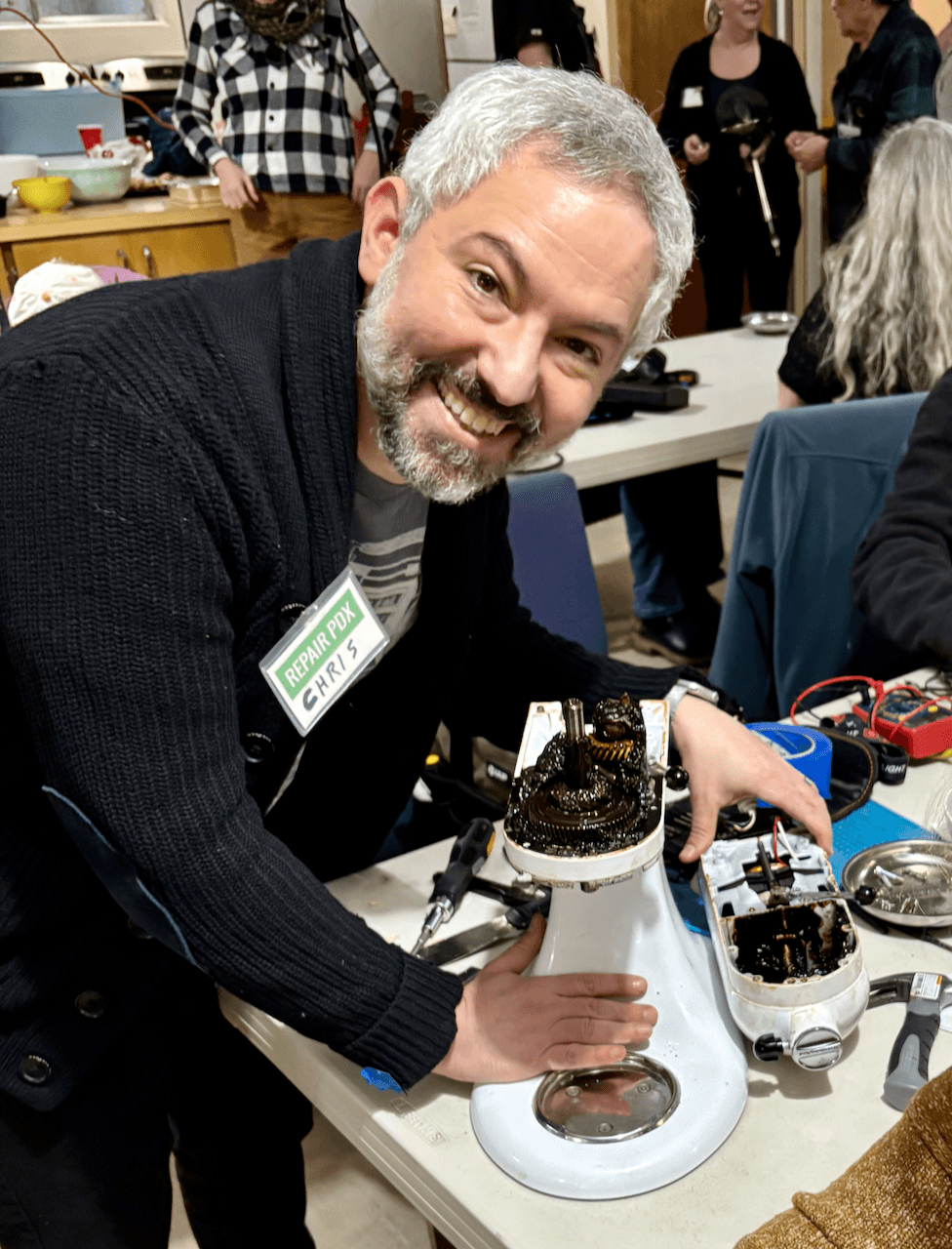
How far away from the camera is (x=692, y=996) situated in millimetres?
906

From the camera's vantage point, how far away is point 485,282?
0.91 metres

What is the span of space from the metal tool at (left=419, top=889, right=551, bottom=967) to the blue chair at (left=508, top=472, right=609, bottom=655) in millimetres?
896

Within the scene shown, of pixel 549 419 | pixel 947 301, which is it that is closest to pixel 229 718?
pixel 549 419

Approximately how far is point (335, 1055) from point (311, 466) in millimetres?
479

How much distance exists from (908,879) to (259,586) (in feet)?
2.18

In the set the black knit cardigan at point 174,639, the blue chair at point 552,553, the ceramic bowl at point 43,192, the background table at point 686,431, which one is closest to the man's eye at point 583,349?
the black knit cardigan at point 174,639

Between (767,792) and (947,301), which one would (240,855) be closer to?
(767,792)

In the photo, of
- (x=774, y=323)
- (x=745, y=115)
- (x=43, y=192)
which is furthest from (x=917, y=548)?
(x=43, y=192)

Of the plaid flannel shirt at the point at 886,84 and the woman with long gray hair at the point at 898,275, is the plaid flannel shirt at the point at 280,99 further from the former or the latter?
the woman with long gray hair at the point at 898,275

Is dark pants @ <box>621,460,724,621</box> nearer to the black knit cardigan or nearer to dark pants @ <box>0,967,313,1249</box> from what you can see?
dark pants @ <box>0,967,313,1249</box>

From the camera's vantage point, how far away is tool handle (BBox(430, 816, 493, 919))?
3.61ft

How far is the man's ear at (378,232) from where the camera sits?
99 centimetres

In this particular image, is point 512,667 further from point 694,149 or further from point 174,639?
point 694,149

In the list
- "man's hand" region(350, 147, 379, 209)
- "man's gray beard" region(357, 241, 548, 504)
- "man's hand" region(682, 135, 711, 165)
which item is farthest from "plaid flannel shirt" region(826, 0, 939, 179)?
"man's gray beard" region(357, 241, 548, 504)
